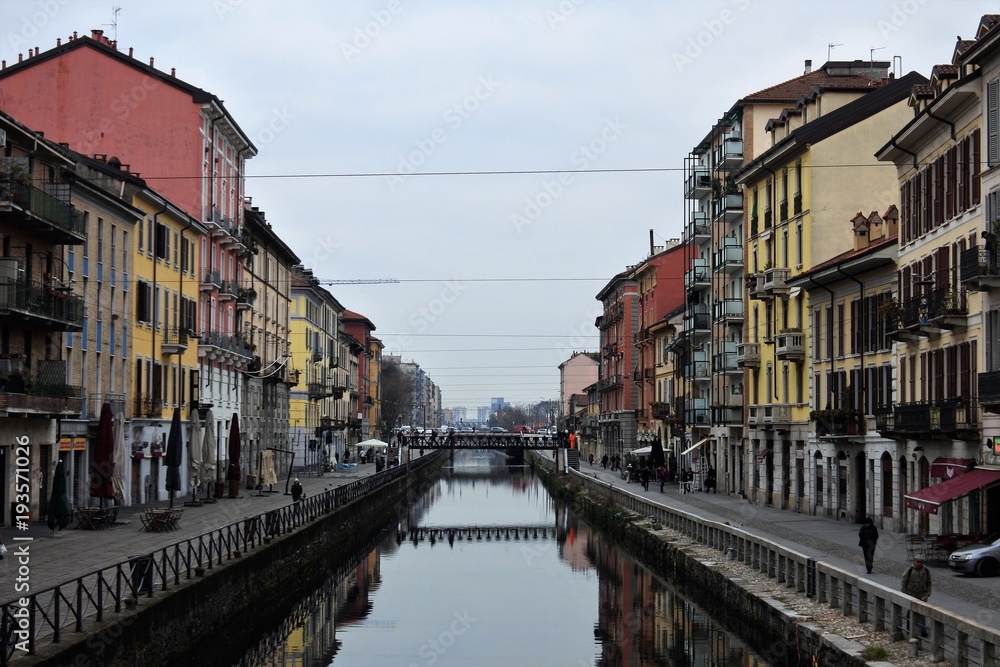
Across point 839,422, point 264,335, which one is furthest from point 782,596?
point 264,335

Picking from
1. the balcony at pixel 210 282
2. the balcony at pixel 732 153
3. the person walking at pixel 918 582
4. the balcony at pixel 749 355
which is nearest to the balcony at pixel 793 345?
the balcony at pixel 749 355

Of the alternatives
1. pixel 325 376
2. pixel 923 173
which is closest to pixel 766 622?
pixel 923 173

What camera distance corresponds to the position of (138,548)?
30.8m

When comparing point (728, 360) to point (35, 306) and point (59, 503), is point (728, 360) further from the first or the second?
point (59, 503)

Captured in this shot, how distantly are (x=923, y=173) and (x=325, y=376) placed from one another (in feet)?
249

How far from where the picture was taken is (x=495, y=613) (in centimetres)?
3497

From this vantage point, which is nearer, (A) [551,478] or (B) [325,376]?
(A) [551,478]

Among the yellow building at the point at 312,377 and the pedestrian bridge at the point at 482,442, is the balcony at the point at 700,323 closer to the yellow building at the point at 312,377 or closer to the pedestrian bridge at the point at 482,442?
the yellow building at the point at 312,377

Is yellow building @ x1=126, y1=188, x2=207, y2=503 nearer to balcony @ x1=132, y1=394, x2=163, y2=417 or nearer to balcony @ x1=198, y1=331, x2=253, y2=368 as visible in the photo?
balcony @ x1=132, y1=394, x2=163, y2=417

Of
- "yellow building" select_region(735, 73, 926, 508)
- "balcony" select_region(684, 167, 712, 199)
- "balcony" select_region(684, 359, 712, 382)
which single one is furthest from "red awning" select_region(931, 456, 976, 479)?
"balcony" select_region(684, 167, 712, 199)

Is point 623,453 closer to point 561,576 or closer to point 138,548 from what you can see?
point 561,576

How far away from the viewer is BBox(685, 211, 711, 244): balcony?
229ft

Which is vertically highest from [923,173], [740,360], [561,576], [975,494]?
[923,173]

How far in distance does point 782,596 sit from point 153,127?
4111 cm
